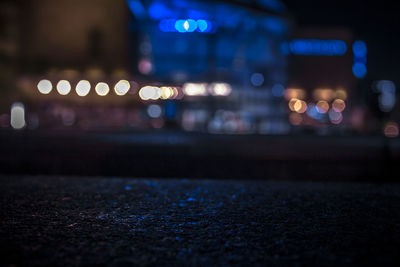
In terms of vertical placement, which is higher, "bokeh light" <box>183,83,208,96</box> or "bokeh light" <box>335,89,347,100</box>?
"bokeh light" <box>335,89,347,100</box>

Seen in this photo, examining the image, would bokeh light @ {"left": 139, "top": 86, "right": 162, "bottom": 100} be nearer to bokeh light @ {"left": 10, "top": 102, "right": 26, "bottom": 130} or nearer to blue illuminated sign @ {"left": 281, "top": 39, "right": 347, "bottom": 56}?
bokeh light @ {"left": 10, "top": 102, "right": 26, "bottom": 130}

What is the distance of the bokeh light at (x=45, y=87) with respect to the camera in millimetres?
26958

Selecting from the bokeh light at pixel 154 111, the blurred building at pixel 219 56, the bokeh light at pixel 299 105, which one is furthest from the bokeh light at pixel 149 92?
the bokeh light at pixel 299 105

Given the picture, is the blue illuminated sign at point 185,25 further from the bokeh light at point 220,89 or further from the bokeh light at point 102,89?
the bokeh light at point 102,89

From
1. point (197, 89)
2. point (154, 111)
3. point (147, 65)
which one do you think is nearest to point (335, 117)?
point (197, 89)

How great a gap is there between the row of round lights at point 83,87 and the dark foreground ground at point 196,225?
24186mm

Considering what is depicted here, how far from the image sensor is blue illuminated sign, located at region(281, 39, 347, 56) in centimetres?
6944

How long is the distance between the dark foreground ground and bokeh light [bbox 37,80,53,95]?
84.0 ft

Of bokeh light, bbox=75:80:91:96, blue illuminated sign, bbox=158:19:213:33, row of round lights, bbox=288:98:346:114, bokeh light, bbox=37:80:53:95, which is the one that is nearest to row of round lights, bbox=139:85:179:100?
bokeh light, bbox=75:80:91:96

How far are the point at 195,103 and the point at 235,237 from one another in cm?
2714

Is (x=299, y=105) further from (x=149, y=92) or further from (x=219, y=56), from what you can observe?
(x=149, y=92)

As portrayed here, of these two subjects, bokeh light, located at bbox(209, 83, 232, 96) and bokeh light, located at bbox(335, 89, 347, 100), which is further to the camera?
bokeh light, located at bbox(335, 89, 347, 100)

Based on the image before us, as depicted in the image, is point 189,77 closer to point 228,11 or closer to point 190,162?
point 228,11

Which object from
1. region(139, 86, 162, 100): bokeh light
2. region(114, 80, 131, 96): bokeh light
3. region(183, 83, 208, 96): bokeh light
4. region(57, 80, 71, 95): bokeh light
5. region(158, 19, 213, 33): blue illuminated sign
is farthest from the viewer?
region(158, 19, 213, 33): blue illuminated sign
